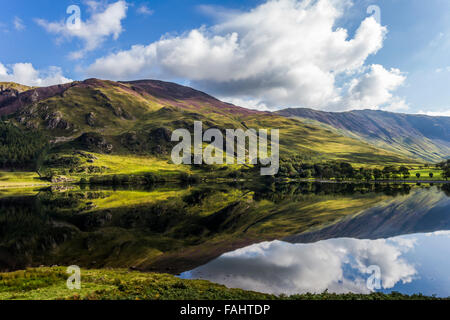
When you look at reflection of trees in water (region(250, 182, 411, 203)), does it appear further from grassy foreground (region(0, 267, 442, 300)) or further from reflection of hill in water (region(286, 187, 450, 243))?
grassy foreground (region(0, 267, 442, 300))

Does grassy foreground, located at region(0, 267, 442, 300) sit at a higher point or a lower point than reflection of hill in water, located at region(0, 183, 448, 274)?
higher

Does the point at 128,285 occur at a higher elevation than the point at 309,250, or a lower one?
higher

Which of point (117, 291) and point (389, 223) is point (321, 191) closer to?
point (389, 223)

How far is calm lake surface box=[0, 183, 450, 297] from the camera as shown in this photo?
104ft

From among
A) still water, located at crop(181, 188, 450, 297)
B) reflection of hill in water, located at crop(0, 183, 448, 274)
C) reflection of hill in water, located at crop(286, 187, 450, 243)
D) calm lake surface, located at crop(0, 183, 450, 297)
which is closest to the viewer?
still water, located at crop(181, 188, 450, 297)

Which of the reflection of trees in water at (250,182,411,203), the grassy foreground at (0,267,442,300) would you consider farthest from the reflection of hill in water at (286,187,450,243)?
the reflection of trees in water at (250,182,411,203)

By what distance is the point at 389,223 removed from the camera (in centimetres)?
6309

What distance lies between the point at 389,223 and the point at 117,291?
213ft

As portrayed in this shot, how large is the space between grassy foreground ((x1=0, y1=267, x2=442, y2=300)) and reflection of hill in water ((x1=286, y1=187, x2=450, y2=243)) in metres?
27.7
